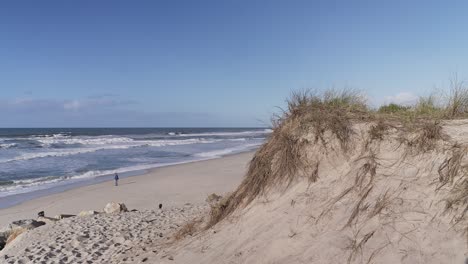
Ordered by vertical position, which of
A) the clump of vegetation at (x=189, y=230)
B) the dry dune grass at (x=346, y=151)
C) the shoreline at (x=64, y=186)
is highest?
the dry dune grass at (x=346, y=151)

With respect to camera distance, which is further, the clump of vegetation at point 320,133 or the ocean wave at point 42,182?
the ocean wave at point 42,182

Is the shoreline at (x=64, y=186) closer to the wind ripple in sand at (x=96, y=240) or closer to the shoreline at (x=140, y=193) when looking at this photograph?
the shoreline at (x=140, y=193)

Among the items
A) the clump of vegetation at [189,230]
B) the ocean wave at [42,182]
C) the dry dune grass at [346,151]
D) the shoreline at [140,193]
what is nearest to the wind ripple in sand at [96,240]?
the clump of vegetation at [189,230]

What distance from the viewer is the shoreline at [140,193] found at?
1338cm

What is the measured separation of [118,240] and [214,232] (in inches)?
93.5

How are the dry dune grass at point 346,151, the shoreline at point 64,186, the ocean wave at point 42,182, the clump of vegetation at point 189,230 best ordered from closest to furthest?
the dry dune grass at point 346,151, the clump of vegetation at point 189,230, the shoreline at point 64,186, the ocean wave at point 42,182

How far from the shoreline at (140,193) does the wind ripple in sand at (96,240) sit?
3.34m

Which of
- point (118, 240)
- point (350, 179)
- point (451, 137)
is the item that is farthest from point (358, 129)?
point (118, 240)

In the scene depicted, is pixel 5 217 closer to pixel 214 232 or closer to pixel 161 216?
pixel 161 216

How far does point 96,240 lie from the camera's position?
7266 mm

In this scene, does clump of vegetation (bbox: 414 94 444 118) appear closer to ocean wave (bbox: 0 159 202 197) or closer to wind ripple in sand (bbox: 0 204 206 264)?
wind ripple in sand (bbox: 0 204 206 264)

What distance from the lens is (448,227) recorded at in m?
3.80

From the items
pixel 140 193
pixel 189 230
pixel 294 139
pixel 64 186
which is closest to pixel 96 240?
pixel 189 230

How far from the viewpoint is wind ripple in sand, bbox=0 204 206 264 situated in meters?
6.37
